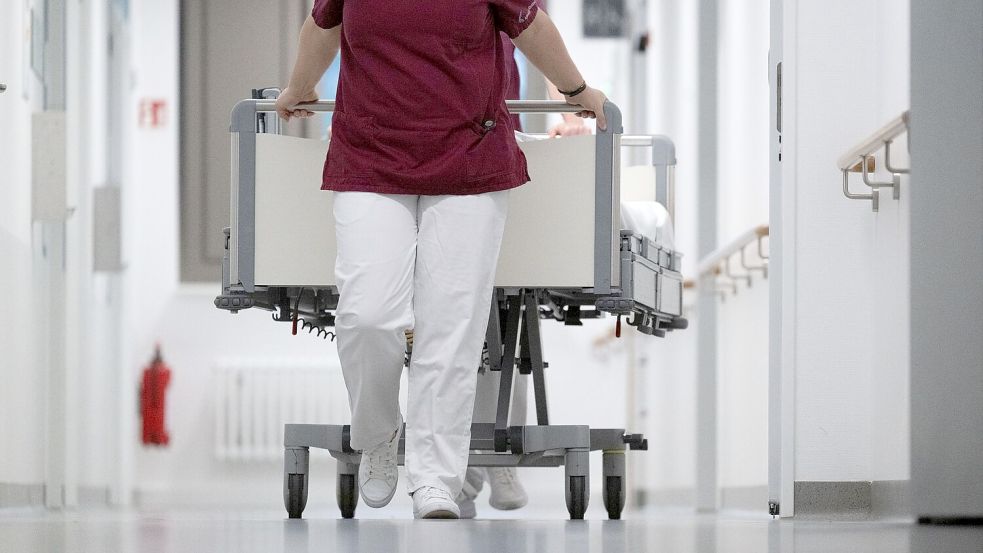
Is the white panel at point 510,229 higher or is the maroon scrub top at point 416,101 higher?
the maroon scrub top at point 416,101

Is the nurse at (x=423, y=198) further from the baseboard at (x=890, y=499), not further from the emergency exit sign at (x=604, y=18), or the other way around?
the emergency exit sign at (x=604, y=18)

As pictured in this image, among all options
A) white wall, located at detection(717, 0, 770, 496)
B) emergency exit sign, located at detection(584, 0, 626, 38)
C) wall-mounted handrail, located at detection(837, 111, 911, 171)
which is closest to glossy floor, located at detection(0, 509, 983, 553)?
wall-mounted handrail, located at detection(837, 111, 911, 171)

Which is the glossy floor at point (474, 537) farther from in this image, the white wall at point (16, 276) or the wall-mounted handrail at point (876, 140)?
the white wall at point (16, 276)

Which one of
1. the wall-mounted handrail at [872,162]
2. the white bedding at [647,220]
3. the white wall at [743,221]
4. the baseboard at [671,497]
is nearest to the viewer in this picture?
the wall-mounted handrail at [872,162]

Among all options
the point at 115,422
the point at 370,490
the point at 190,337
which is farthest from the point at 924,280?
the point at 190,337

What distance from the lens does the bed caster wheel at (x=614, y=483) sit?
3.18 metres

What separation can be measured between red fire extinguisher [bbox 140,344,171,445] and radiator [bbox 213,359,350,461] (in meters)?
0.27

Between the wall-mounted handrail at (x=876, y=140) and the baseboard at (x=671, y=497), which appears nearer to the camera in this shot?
the wall-mounted handrail at (x=876, y=140)

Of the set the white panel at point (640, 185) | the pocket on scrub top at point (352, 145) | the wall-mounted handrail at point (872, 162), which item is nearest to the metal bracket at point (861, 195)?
the wall-mounted handrail at point (872, 162)

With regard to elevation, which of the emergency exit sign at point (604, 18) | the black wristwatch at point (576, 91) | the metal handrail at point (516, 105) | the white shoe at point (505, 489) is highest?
the emergency exit sign at point (604, 18)

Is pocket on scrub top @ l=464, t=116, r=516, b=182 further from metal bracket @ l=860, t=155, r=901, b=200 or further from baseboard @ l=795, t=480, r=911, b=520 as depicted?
baseboard @ l=795, t=480, r=911, b=520

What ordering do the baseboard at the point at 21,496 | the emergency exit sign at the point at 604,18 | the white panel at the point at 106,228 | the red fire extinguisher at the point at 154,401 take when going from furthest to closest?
the emergency exit sign at the point at 604,18 → the red fire extinguisher at the point at 154,401 → the white panel at the point at 106,228 → the baseboard at the point at 21,496

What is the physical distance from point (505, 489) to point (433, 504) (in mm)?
1125

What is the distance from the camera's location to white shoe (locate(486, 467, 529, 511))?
3.45 meters
